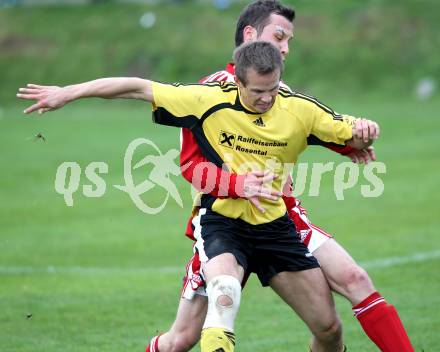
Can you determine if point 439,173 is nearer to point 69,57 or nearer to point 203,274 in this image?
point 203,274

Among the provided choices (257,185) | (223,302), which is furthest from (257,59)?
(223,302)

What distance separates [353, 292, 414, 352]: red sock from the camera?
20.8 ft

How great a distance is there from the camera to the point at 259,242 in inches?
246

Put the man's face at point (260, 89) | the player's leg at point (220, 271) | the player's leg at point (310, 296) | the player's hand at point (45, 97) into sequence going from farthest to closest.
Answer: the player's leg at point (310, 296)
the man's face at point (260, 89)
the player's hand at point (45, 97)
the player's leg at point (220, 271)

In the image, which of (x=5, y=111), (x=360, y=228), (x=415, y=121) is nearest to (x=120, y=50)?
(x=5, y=111)

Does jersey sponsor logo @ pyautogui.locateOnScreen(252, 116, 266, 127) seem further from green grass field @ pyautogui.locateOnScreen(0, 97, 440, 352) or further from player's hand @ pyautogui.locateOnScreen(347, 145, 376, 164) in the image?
green grass field @ pyautogui.locateOnScreen(0, 97, 440, 352)

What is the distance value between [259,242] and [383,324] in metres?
0.96

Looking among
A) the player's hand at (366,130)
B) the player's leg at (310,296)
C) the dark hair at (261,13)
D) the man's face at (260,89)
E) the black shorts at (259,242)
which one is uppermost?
the dark hair at (261,13)

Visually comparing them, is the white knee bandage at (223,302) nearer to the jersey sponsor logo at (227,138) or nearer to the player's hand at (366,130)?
the jersey sponsor logo at (227,138)

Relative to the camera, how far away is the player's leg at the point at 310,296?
6277mm

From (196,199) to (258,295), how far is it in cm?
392

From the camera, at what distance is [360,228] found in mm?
14039

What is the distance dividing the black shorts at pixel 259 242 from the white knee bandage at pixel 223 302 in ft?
1.17

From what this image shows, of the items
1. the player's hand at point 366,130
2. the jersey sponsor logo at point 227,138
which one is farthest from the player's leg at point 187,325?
the player's hand at point 366,130
